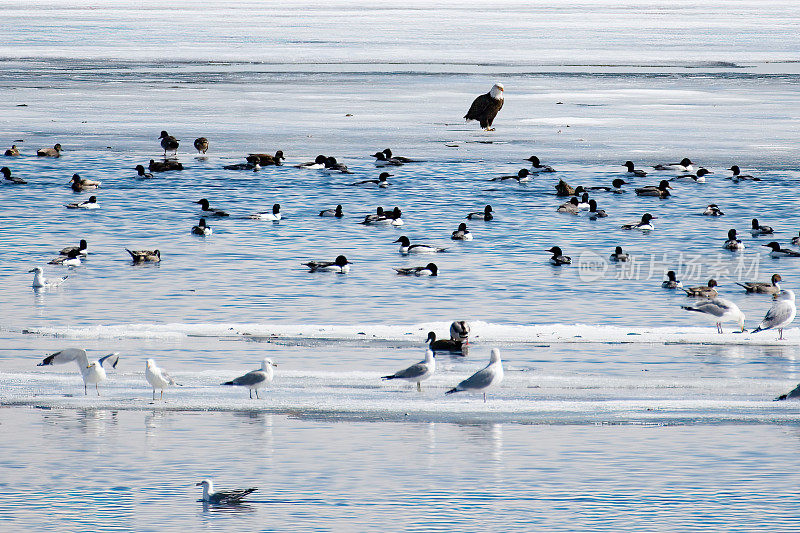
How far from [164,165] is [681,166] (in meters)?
12.8

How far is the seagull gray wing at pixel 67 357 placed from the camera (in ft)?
42.6

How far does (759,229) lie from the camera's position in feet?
81.5

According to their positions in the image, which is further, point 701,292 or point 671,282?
point 671,282

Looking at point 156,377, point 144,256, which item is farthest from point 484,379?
point 144,256

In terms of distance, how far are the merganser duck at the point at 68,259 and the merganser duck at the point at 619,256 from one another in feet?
29.2

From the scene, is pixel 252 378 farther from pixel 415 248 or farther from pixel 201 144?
pixel 201 144

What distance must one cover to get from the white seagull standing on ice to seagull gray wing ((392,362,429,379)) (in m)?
2.19

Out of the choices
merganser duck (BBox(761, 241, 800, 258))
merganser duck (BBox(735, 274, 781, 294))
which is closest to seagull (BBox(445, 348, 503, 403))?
merganser duck (BBox(735, 274, 781, 294))

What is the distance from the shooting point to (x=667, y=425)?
38.8 ft

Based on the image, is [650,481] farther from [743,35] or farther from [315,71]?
[743,35]

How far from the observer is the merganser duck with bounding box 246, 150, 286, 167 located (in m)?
33.6

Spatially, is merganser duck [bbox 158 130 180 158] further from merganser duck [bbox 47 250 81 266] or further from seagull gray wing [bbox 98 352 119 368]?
seagull gray wing [bbox 98 352 119 368]

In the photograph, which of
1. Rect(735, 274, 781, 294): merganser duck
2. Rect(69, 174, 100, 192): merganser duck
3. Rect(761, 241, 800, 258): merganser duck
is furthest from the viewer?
Rect(69, 174, 100, 192): merganser duck

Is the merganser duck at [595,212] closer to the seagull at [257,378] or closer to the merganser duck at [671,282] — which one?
the merganser duck at [671,282]
